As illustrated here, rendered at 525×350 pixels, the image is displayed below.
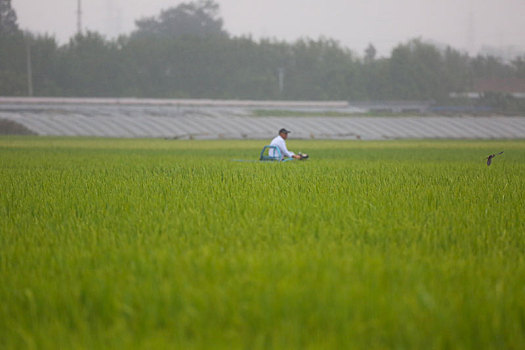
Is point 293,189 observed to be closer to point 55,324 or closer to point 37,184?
point 37,184

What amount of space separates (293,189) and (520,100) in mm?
48180

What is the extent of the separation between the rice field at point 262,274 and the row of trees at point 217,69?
48361 millimetres

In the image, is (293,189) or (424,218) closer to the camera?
(424,218)

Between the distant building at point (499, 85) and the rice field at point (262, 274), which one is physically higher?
the distant building at point (499, 85)

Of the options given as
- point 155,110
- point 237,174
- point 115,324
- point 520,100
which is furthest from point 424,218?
point 520,100

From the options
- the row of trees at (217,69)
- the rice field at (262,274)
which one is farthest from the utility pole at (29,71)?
the rice field at (262,274)

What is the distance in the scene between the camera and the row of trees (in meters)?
50.4

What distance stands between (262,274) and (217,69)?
53.7 m

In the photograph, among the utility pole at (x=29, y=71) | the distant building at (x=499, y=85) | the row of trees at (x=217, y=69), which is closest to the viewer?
the utility pole at (x=29, y=71)

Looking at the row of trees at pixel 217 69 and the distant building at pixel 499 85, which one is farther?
the distant building at pixel 499 85

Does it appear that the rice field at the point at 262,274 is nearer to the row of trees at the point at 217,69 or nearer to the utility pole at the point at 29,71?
the utility pole at the point at 29,71

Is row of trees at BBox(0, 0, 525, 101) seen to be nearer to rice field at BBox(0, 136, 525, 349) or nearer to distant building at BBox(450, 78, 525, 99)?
distant building at BBox(450, 78, 525, 99)

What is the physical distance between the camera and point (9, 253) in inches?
127

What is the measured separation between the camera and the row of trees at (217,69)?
5041cm
